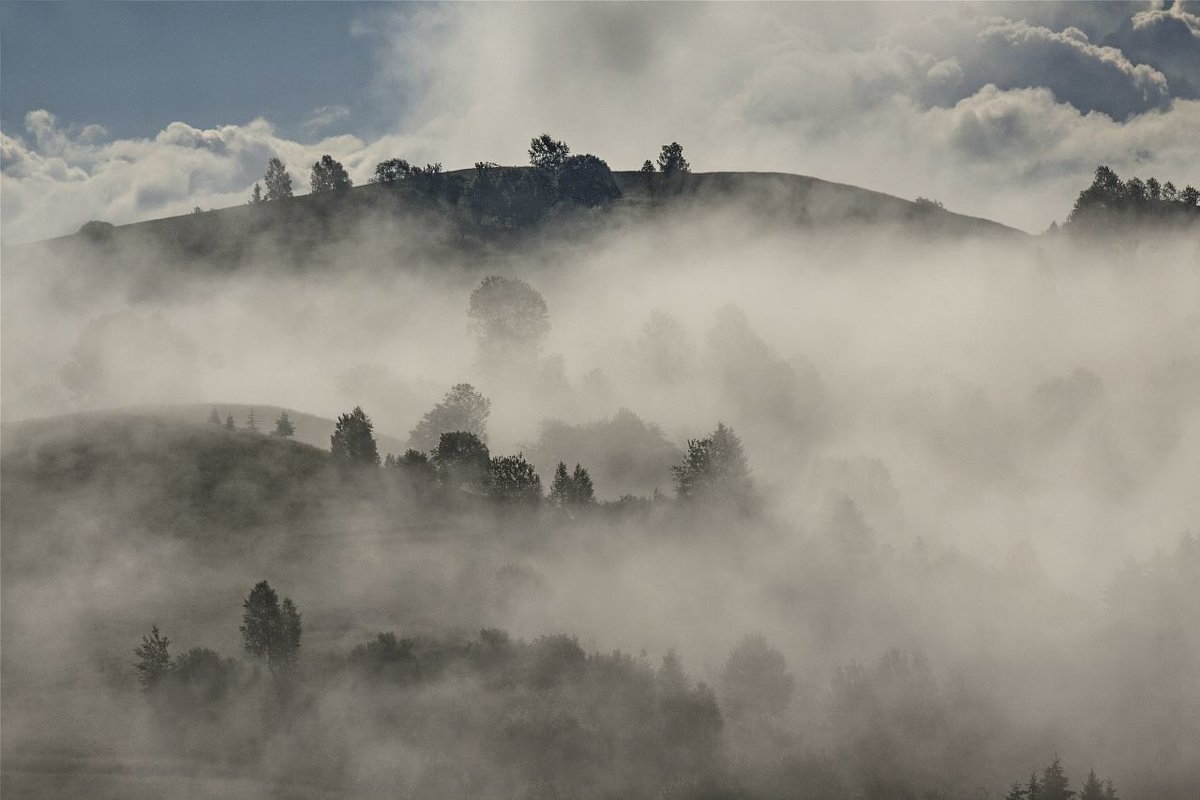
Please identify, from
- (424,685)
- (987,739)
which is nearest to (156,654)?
(424,685)

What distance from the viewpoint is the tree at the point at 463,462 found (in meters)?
104

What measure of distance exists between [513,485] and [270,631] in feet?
123

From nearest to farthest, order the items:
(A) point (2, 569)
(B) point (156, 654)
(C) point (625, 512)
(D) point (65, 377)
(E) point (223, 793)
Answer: (E) point (223, 793)
(B) point (156, 654)
(A) point (2, 569)
(C) point (625, 512)
(D) point (65, 377)

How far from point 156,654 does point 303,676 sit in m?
10.7

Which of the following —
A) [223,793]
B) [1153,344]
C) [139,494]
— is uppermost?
[1153,344]

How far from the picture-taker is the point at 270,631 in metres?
69.3

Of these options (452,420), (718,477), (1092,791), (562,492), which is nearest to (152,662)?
(562,492)

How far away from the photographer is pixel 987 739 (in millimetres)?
79438

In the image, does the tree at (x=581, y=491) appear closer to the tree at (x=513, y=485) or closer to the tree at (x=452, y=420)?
the tree at (x=513, y=485)

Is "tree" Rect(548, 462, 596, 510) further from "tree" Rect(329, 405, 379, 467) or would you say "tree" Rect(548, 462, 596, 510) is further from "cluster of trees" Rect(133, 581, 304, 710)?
"cluster of trees" Rect(133, 581, 304, 710)

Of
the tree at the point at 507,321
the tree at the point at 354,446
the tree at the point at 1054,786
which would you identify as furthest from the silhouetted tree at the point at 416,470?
the tree at the point at 507,321

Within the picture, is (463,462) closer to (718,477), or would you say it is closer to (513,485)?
(513,485)

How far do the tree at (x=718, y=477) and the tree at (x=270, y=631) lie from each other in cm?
5551

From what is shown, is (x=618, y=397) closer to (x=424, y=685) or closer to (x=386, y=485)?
(x=386, y=485)
